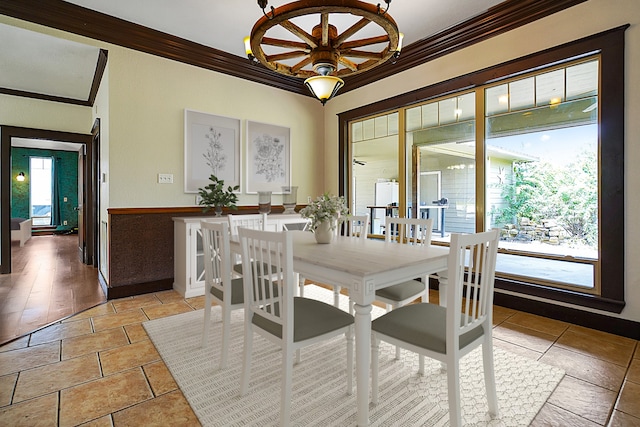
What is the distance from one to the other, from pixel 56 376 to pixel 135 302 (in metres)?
1.46

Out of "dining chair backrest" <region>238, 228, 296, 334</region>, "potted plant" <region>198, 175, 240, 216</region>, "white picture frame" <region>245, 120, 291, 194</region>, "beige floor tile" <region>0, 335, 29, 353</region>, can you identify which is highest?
"white picture frame" <region>245, 120, 291, 194</region>

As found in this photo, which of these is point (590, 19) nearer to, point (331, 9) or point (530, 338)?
point (331, 9)

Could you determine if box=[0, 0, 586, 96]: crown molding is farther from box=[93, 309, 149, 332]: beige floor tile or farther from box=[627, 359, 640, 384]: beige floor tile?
box=[627, 359, 640, 384]: beige floor tile

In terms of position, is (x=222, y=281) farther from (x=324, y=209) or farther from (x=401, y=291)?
(x=401, y=291)

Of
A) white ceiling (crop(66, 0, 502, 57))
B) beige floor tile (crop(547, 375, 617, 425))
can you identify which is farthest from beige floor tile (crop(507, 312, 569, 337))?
white ceiling (crop(66, 0, 502, 57))

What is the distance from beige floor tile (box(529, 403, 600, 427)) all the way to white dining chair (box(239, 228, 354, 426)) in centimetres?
94

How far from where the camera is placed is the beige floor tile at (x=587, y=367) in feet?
6.31

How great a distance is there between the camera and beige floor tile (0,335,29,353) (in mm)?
2312

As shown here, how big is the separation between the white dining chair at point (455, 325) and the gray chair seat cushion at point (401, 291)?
1.17 ft

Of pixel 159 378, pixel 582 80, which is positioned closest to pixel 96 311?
pixel 159 378

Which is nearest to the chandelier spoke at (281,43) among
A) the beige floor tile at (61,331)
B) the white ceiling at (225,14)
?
the white ceiling at (225,14)

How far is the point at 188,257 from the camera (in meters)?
3.55

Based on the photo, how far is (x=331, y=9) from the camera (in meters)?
1.76

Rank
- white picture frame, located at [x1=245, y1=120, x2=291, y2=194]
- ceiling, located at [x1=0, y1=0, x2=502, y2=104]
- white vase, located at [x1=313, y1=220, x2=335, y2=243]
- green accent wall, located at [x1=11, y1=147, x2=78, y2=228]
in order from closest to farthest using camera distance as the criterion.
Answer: white vase, located at [x1=313, y1=220, x2=335, y2=243] → ceiling, located at [x1=0, y1=0, x2=502, y2=104] → white picture frame, located at [x1=245, y1=120, x2=291, y2=194] → green accent wall, located at [x1=11, y1=147, x2=78, y2=228]
